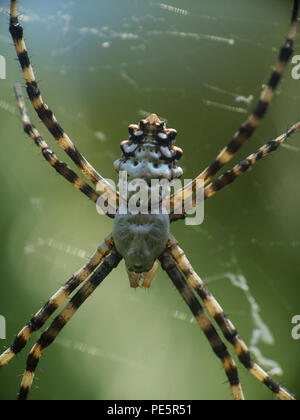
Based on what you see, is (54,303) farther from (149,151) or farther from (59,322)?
(149,151)

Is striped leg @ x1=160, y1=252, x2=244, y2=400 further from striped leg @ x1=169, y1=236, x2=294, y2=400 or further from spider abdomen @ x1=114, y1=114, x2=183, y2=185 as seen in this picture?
spider abdomen @ x1=114, y1=114, x2=183, y2=185

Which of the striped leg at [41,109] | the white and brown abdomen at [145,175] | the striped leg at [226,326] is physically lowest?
the striped leg at [226,326]

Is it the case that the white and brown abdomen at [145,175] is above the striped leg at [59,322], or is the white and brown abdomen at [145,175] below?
above

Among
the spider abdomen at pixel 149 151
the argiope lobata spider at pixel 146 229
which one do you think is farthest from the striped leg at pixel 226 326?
the spider abdomen at pixel 149 151

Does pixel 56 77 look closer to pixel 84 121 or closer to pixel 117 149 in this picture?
pixel 84 121

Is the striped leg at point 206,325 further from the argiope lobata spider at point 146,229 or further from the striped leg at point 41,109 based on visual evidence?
the striped leg at point 41,109

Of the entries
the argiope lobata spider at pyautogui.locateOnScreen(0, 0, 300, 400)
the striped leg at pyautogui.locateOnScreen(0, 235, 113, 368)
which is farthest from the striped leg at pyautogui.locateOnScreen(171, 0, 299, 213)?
the striped leg at pyautogui.locateOnScreen(0, 235, 113, 368)

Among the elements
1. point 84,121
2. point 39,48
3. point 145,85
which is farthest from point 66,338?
point 39,48
